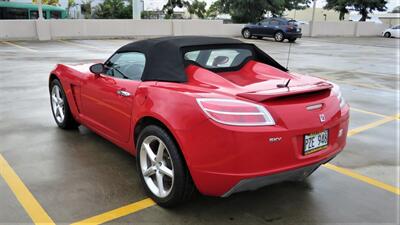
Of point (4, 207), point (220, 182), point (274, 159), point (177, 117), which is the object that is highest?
point (177, 117)

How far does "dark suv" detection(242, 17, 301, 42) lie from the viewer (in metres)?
28.0

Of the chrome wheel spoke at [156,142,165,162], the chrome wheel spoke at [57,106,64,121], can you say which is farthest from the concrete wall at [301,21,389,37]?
the chrome wheel spoke at [156,142,165,162]

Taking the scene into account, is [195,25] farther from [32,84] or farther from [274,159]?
[274,159]

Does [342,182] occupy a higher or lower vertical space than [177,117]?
lower

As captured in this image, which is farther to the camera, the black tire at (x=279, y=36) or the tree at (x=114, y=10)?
the tree at (x=114, y=10)

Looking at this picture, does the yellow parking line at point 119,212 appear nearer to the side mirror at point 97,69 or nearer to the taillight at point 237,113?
the taillight at point 237,113

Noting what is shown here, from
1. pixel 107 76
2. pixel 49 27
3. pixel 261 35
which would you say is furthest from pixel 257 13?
pixel 107 76

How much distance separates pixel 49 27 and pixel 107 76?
69.4 feet

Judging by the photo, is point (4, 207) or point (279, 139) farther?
point (4, 207)

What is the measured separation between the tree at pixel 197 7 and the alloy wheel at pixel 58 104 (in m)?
52.5

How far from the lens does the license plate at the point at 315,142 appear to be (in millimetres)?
3127

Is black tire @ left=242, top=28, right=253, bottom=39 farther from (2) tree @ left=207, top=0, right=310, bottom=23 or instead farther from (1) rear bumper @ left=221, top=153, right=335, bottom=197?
(1) rear bumper @ left=221, top=153, right=335, bottom=197

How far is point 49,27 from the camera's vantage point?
23469mm

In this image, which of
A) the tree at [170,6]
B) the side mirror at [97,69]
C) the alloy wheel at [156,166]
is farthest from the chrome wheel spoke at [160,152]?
the tree at [170,6]
